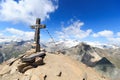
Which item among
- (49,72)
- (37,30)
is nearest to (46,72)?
(49,72)

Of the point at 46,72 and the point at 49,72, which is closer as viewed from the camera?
the point at 46,72

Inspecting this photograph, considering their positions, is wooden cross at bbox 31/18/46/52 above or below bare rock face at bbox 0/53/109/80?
above

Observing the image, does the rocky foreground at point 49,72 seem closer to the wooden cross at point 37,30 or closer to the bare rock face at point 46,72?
the bare rock face at point 46,72

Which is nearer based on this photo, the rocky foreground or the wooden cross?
the rocky foreground

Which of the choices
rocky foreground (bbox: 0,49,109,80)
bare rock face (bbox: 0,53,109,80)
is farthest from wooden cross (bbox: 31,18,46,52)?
bare rock face (bbox: 0,53,109,80)

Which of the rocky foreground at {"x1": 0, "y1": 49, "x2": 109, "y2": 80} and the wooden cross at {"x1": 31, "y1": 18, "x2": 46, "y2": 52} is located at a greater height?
the wooden cross at {"x1": 31, "y1": 18, "x2": 46, "y2": 52}

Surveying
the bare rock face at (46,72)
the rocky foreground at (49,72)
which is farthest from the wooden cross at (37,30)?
the bare rock face at (46,72)

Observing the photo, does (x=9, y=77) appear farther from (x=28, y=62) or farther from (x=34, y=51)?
(x=34, y=51)

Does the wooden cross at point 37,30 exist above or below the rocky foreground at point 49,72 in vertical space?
above

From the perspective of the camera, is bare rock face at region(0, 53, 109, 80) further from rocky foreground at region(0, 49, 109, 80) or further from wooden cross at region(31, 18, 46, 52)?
wooden cross at region(31, 18, 46, 52)

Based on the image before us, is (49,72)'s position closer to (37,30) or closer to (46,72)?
(46,72)

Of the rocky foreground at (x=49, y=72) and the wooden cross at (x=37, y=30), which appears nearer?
the rocky foreground at (x=49, y=72)

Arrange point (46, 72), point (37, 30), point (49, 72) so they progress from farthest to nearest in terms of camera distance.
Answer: point (37, 30)
point (49, 72)
point (46, 72)

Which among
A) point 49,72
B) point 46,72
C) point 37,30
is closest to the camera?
point 46,72
